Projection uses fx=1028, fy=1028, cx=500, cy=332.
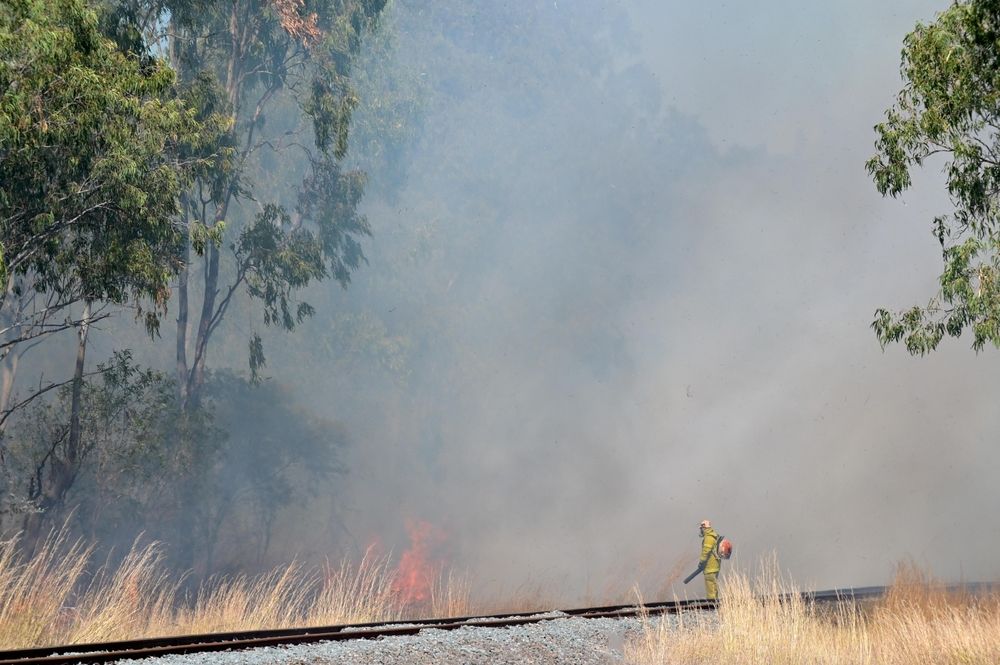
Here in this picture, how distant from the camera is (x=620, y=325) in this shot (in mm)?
57250

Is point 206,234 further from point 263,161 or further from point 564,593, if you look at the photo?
point 263,161

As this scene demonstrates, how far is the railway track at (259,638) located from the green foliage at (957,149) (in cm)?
588

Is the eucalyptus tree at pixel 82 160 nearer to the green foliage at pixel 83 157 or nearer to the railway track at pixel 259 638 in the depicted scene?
the green foliage at pixel 83 157

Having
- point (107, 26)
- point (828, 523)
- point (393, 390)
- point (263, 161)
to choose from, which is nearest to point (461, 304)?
point (393, 390)

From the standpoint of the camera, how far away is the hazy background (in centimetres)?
3716

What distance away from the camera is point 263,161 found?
57.4 metres

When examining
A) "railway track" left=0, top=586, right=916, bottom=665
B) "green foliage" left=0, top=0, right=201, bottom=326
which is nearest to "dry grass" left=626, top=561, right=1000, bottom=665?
"railway track" left=0, top=586, right=916, bottom=665

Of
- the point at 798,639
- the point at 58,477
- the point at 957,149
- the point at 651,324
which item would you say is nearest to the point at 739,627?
the point at 798,639

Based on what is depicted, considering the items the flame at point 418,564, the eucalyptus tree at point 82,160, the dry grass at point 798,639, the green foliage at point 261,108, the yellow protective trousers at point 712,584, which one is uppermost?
the green foliage at point 261,108

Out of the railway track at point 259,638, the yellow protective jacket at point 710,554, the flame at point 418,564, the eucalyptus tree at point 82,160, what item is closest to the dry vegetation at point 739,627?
the railway track at point 259,638

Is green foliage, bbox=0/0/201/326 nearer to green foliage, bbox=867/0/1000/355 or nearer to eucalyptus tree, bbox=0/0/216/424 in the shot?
eucalyptus tree, bbox=0/0/216/424

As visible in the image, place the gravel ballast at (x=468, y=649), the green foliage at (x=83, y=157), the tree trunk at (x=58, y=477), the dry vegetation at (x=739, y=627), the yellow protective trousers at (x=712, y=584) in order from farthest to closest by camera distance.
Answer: the tree trunk at (x=58, y=477) < the yellow protective trousers at (x=712, y=584) < the green foliage at (x=83, y=157) < the dry vegetation at (x=739, y=627) < the gravel ballast at (x=468, y=649)

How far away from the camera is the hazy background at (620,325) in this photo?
3716 centimetres

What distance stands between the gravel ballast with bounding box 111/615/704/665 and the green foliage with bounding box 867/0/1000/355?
7083 mm
